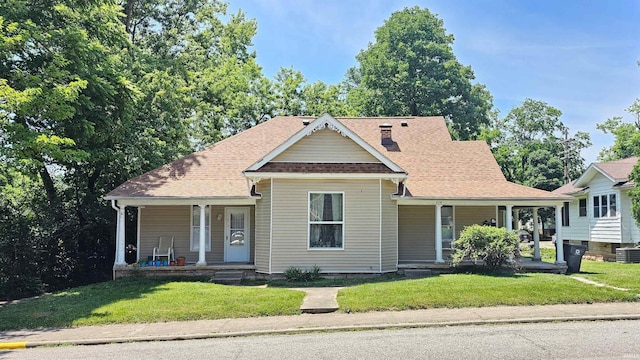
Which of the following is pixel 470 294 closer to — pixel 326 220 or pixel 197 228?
pixel 326 220

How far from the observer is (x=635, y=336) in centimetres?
855

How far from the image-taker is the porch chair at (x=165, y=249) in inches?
691

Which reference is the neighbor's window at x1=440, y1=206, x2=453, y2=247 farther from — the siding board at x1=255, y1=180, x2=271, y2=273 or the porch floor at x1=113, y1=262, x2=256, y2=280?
the porch floor at x1=113, y1=262, x2=256, y2=280

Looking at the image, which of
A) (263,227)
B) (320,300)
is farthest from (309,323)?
(263,227)

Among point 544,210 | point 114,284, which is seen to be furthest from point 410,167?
point 544,210

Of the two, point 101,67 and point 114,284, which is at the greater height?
point 101,67

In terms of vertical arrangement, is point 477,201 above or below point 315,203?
above

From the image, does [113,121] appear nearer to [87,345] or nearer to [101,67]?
[101,67]

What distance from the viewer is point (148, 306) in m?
11.7

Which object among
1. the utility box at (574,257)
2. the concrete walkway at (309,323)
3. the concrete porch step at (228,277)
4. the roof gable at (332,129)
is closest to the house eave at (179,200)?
the roof gable at (332,129)

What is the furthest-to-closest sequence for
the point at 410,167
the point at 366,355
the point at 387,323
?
the point at 410,167, the point at 387,323, the point at 366,355

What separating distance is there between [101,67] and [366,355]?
14532 millimetres

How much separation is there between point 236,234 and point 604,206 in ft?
67.5

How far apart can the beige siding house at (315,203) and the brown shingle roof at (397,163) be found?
68mm
